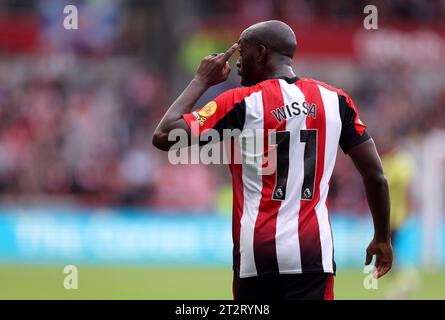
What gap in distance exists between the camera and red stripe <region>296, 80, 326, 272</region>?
5250 mm

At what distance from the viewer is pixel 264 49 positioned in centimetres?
538

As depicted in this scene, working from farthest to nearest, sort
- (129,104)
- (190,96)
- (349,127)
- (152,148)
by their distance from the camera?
1. (129,104)
2. (152,148)
3. (349,127)
4. (190,96)

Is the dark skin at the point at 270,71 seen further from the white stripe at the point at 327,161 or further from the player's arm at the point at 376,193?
the white stripe at the point at 327,161

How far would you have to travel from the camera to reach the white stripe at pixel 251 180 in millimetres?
5215

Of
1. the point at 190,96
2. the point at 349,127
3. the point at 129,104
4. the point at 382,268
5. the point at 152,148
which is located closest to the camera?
the point at 190,96

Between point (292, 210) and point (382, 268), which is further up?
point (292, 210)

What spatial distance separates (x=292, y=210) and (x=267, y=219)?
141 millimetres

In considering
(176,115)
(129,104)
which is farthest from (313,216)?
(129,104)

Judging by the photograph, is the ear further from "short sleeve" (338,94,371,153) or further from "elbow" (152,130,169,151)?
"elbow" (152,130,169,151)

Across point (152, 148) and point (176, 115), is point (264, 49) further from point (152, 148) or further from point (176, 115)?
point (152, 148)

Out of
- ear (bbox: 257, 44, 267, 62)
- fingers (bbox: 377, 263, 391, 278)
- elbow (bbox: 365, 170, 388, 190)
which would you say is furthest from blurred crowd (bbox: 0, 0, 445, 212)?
ear (bbox: 257, 44, 267, 62)

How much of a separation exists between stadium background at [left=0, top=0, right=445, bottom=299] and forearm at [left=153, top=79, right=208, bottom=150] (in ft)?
21.1

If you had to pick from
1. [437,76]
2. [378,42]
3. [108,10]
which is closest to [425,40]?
[378,42]
